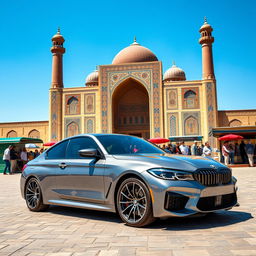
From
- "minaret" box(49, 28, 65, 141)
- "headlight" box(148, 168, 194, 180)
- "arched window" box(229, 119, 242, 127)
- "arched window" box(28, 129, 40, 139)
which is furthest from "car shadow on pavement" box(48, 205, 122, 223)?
"arched window" box(28, 129, 40, 139)

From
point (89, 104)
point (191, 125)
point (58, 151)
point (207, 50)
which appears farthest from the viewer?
point (89, 104)

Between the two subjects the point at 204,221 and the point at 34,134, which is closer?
the point at 204,221

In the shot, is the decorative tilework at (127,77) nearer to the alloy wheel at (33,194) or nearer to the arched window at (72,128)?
the arched window at (72,128)

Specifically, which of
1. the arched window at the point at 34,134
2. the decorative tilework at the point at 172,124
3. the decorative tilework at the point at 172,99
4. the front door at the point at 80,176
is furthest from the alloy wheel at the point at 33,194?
the arched window at the point at 34,134

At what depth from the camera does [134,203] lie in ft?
13.0

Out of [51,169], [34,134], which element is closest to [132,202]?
[51,169]

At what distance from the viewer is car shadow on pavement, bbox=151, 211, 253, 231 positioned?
3902mm

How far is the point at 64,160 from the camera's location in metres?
5.10

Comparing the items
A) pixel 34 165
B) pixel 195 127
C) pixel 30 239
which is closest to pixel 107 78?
pixel 195 127

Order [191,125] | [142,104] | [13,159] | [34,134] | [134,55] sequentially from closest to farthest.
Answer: [13,159] < [191,125] < [142,104] < [34,134] < [134,55]

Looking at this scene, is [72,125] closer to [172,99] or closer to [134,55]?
[172,99]

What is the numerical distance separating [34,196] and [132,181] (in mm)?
2367

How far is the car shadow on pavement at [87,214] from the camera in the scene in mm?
4646

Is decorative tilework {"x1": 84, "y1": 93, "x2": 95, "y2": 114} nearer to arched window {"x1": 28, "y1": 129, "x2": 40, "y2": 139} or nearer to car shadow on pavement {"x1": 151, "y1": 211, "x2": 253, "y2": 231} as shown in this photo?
arched window {"x1": 28, "y1": 129, "x2": 40, "y2": 139}
